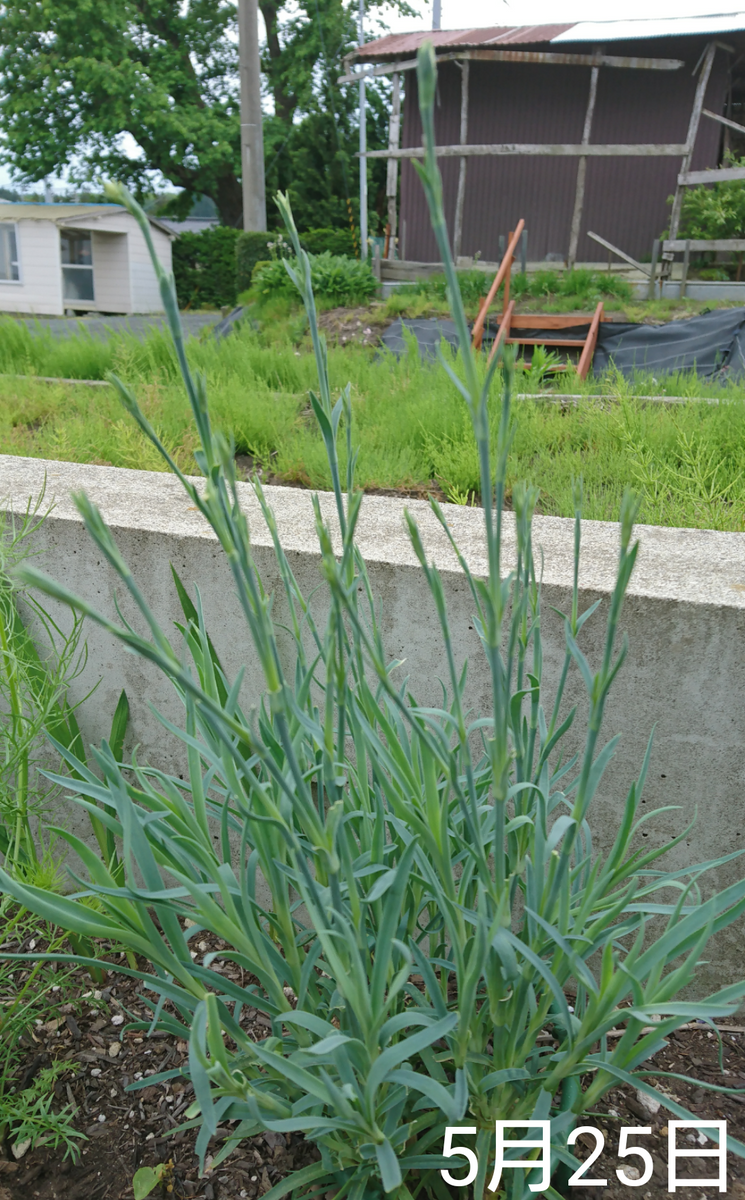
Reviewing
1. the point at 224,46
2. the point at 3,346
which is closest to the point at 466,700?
the point at 3,346

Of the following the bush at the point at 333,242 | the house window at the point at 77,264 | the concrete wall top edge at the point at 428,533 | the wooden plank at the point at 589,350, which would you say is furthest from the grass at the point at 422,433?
the house window at the point at 77,264

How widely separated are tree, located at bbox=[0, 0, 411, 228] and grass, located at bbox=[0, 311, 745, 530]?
1712cm

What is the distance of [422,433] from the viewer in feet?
8.42

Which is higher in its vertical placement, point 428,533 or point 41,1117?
point 428,533

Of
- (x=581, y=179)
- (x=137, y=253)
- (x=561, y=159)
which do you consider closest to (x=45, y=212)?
(x=137, y=253)

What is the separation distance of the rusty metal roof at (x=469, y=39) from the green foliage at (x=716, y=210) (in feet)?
9.63

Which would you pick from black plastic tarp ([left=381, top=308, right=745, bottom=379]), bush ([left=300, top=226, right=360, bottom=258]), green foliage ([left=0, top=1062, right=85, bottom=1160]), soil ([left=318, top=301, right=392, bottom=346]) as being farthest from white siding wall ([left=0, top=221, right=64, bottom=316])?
green foliage ([left=0, top=1062, right=85, bottom=1160])

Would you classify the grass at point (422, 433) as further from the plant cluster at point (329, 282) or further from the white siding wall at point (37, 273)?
the white siding wall at point (37, 273)

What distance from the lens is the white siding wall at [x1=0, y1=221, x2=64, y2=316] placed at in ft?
57.6

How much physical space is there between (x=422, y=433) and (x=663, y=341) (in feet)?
12.8

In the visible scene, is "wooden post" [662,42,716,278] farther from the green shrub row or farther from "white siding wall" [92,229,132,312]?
"white siding wall" [92,229,132,312]

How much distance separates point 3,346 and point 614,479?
3.27 meters

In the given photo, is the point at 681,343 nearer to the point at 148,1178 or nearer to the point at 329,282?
the point at 329,282

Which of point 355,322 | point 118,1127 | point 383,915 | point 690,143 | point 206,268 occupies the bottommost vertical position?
point 118,1127
